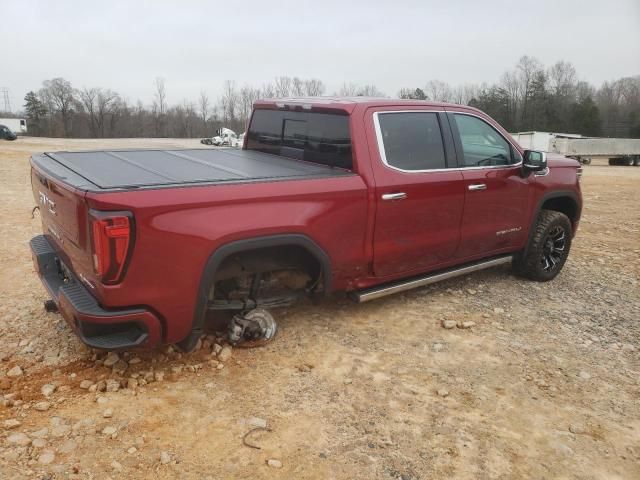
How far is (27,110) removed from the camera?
3095 inches

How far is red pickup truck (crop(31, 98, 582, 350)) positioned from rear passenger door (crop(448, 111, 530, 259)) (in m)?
0.02

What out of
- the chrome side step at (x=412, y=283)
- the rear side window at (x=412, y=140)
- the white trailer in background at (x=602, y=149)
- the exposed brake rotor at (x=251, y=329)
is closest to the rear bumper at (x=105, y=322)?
the exposed brake rotor at (x=251, y=329)

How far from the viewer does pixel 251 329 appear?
3836 mm

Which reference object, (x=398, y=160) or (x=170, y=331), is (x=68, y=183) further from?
(x=398, y=160)

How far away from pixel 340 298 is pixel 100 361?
81.9 inches

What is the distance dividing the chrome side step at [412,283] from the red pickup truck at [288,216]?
0.5 inches

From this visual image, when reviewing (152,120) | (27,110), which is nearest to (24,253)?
(27,110)

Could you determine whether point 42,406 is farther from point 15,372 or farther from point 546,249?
point 546,249

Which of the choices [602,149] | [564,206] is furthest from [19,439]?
[602,149]

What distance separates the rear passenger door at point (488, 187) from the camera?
4609 mm

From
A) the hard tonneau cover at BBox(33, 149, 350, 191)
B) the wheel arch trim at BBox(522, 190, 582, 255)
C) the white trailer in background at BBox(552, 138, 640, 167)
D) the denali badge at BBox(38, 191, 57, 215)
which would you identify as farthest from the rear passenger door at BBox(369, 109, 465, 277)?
the white trailer in background at BBox(552, 138, 640, 167)

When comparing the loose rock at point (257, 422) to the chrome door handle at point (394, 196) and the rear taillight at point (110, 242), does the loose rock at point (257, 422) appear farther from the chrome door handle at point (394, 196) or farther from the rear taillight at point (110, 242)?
the chrome door handle at point (394, 196)

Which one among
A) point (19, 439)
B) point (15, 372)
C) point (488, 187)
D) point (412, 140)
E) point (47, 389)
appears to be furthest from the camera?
point (488, 187)

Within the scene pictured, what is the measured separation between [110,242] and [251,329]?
1350 mm
